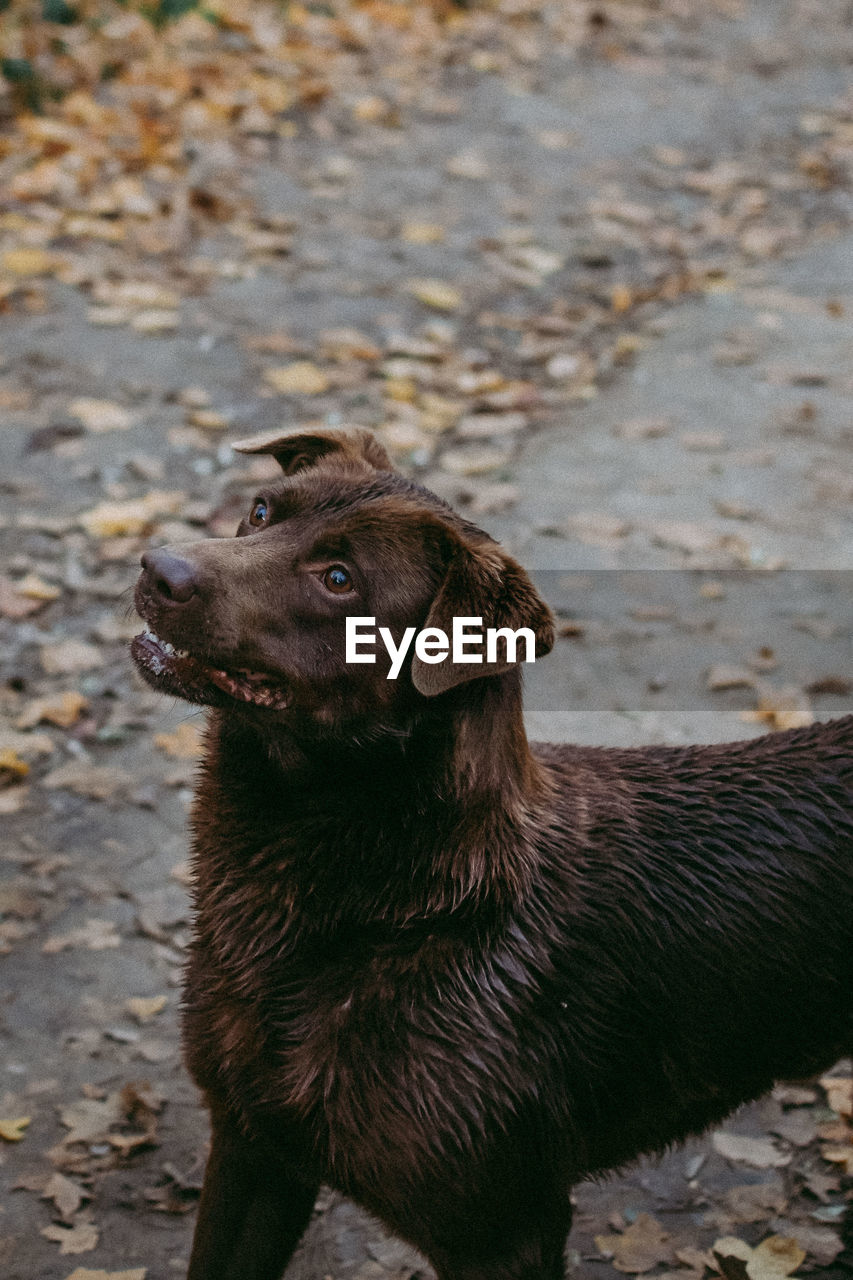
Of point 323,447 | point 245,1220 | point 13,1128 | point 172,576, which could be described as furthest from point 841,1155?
point 172,576

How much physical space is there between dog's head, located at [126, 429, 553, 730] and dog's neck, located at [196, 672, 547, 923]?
80 millimetres

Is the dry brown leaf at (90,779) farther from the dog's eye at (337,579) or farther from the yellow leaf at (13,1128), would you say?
the dog's eye at (337,579)

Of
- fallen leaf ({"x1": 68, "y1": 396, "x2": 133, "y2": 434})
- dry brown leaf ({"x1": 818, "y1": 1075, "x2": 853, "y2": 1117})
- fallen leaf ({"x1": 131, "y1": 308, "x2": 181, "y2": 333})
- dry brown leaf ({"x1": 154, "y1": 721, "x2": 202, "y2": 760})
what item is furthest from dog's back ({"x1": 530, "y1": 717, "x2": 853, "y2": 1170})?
fallen leaf ({"x1": 131, "y1": 308, "x2": 181, "y2": 333})

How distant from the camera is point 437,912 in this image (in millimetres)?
2875

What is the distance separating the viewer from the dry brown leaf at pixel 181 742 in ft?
16.7

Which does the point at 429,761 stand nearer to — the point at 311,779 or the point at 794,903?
the point at 311,779

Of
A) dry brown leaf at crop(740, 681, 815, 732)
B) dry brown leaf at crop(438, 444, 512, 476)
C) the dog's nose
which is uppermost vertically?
the dog's nose

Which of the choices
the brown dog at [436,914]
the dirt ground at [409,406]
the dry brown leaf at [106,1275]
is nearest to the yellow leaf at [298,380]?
the dirt ground at [409,406]

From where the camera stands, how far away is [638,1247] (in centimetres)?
370

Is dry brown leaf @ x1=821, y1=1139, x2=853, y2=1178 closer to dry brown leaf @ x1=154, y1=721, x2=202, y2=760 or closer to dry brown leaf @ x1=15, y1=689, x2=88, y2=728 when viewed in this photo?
dry brown leaf @ x1=154, y1=721, x2=202, y2=760

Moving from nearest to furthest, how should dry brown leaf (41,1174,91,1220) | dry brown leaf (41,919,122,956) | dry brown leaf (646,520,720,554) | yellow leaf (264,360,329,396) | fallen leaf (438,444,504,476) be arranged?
dry brown leaf (41,1174,91,1220)
dry brown leaf (41,919,122,956)
dry brown leaf (646,520,720,554)
fallen leaf (438,444,504,476)
yellow leaf (264,360,329,396)

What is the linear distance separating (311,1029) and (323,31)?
30.2 ft

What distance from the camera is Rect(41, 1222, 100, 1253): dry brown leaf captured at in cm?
354

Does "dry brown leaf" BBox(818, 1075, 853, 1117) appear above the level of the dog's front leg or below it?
below
